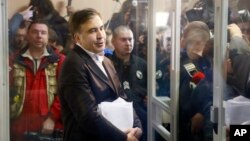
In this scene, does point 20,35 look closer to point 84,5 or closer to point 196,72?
point 84,5

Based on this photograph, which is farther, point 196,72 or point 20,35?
point 196,72

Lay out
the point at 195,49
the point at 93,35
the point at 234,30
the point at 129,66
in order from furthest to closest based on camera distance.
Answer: the point at 195,49 → the point at 129,66 → the point at 93,35 → the point at 234,30

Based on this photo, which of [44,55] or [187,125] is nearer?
[44,55]

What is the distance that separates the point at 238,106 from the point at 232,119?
9cm

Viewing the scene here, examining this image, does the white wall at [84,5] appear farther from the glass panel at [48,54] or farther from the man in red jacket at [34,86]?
the man in red jacket at [34,86]

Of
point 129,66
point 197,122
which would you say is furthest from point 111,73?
point 197,122

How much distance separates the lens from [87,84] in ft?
7.98

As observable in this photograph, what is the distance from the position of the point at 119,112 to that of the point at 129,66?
33 cm

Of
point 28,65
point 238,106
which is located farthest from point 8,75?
point 238,106

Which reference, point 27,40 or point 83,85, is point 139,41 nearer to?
point 83,85

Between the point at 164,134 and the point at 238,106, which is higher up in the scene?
the point at 238,106

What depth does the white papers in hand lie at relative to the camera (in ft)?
8.07

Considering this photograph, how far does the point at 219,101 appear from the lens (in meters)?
2.37

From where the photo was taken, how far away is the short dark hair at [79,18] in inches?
97.6
